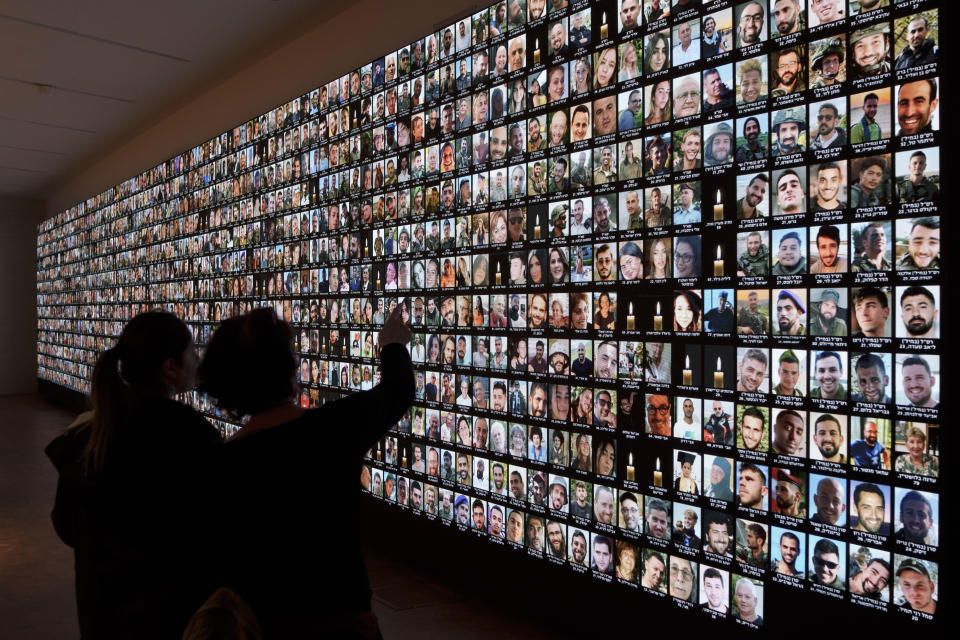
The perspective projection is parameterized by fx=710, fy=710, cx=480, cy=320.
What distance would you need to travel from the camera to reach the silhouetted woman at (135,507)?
1837 millimetres

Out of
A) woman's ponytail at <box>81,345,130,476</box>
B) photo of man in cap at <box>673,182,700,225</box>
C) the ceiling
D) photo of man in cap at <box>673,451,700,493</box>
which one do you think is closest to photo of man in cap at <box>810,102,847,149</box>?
photo of man in cap at <box>673,182,700,225</box>

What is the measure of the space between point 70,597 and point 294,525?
3.84 m

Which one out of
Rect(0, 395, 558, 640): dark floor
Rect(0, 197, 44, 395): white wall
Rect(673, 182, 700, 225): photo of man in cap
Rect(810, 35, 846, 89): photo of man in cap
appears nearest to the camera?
Rect(810, 35, 846, 89): photo of man in cap

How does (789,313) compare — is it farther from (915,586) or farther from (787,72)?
(915,586)

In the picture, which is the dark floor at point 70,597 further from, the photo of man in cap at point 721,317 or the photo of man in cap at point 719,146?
the photo of man in cap at point 719,146

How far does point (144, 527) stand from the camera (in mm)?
1871

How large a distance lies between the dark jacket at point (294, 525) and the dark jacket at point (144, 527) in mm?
143

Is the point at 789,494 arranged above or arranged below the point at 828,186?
below

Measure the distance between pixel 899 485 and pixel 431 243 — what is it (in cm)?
311

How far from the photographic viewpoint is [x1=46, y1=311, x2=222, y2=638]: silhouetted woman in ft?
6.03

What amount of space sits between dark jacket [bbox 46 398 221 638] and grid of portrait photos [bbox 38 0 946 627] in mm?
2218

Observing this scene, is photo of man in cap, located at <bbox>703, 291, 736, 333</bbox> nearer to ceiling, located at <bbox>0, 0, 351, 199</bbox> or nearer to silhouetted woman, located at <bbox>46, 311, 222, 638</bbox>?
silhouetted woman, located at <bbox>46, 311, 222, 638</bbox>

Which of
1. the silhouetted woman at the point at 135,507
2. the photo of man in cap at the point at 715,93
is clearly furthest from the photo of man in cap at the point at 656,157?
the silhouetted woman at the point at 135,507

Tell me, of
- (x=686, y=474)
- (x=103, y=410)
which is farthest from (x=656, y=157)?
(x=103, y=410)
